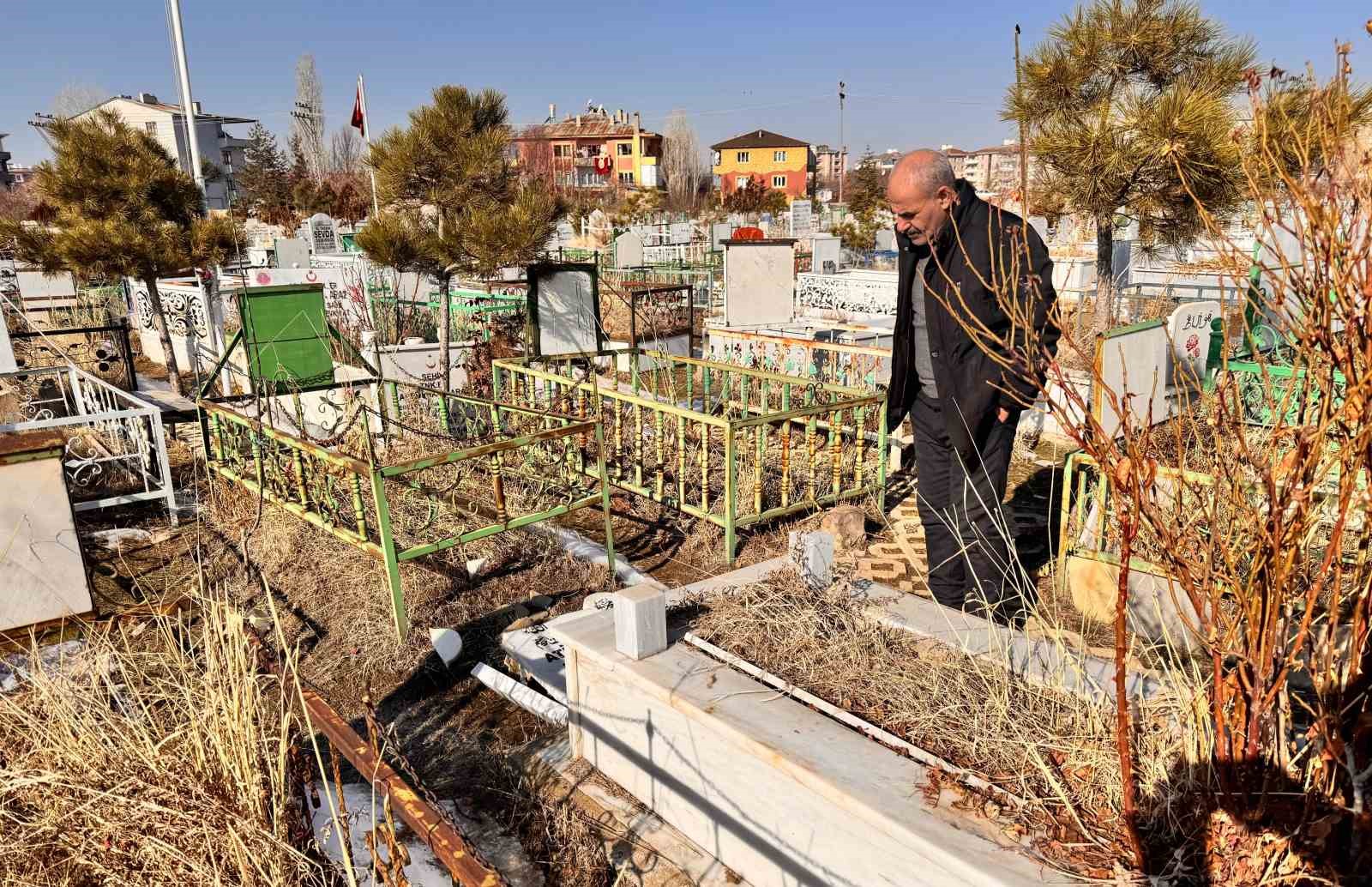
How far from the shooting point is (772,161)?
64625 millimetres

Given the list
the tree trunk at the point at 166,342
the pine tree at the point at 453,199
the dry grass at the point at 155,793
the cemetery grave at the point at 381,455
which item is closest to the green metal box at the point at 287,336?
the cemetery grave at the point at 381,455

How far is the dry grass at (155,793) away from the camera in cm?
210

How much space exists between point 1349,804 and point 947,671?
3.84 feet

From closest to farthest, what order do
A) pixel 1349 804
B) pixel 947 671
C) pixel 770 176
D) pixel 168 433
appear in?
pixel 1349 804 < pixel 947 671 < pixel 168 433 < pixel 770 176

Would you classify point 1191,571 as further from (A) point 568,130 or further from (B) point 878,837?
(A) point 568,130

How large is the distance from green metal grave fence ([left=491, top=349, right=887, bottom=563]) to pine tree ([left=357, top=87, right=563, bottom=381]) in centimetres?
143

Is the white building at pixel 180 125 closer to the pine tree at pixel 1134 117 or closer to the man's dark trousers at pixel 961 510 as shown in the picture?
the pine tree at pixel 1134 117

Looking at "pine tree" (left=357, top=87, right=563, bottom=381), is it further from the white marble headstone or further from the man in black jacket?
the white marble headstone

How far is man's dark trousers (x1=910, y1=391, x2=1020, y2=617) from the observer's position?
3812 mm

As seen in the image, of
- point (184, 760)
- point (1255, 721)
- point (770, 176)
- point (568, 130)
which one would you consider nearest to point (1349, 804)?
point (1255, 721)

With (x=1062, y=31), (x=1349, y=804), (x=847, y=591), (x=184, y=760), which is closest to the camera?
(x=1349, y=804)

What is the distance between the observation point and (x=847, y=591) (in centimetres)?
339

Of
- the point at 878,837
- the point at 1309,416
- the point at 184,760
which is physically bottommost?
the point at 878,837

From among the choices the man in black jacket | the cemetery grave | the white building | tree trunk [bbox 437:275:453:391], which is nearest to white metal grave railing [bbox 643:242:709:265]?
tree trunk [bbox 437:275:453:391]
